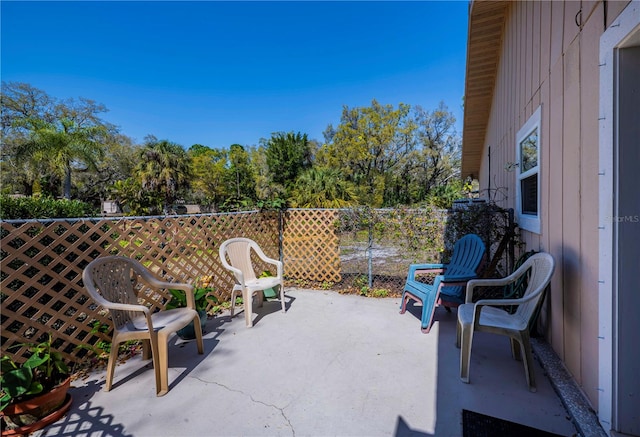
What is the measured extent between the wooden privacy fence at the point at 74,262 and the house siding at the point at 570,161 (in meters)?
3.76

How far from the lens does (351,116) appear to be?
17.7 metres

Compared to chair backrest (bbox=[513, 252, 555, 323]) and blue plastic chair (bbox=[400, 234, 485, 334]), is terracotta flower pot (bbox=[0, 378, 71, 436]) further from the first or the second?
Result: chair backrest (bbox=[513, 252, 555, 323])

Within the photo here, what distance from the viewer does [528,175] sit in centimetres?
322

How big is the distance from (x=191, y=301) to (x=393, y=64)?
12977mm

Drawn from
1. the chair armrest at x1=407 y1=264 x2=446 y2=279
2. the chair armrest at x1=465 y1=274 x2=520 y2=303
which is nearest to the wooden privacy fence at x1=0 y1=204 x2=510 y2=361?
the chair armrest at x1=407 y1=264 x2=446 y2=279

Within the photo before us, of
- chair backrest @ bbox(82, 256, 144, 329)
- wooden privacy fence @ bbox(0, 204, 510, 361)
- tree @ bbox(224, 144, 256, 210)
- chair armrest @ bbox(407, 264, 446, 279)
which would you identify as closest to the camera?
chair backrest @ bbox(82, 256, 144, 329)

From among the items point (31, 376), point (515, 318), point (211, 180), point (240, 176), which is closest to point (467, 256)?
point (515, 318)

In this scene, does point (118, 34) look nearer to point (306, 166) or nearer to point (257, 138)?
point (306, 166)

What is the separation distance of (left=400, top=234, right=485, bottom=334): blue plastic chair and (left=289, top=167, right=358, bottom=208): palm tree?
704cm

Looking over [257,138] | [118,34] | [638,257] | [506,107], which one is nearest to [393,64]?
[506,107]

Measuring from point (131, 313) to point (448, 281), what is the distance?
3.07m

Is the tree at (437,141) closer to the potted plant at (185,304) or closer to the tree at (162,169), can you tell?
the tree at (162,169)

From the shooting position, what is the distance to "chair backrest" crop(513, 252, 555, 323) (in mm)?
1968

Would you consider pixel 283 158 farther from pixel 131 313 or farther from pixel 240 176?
pixel 131 313
